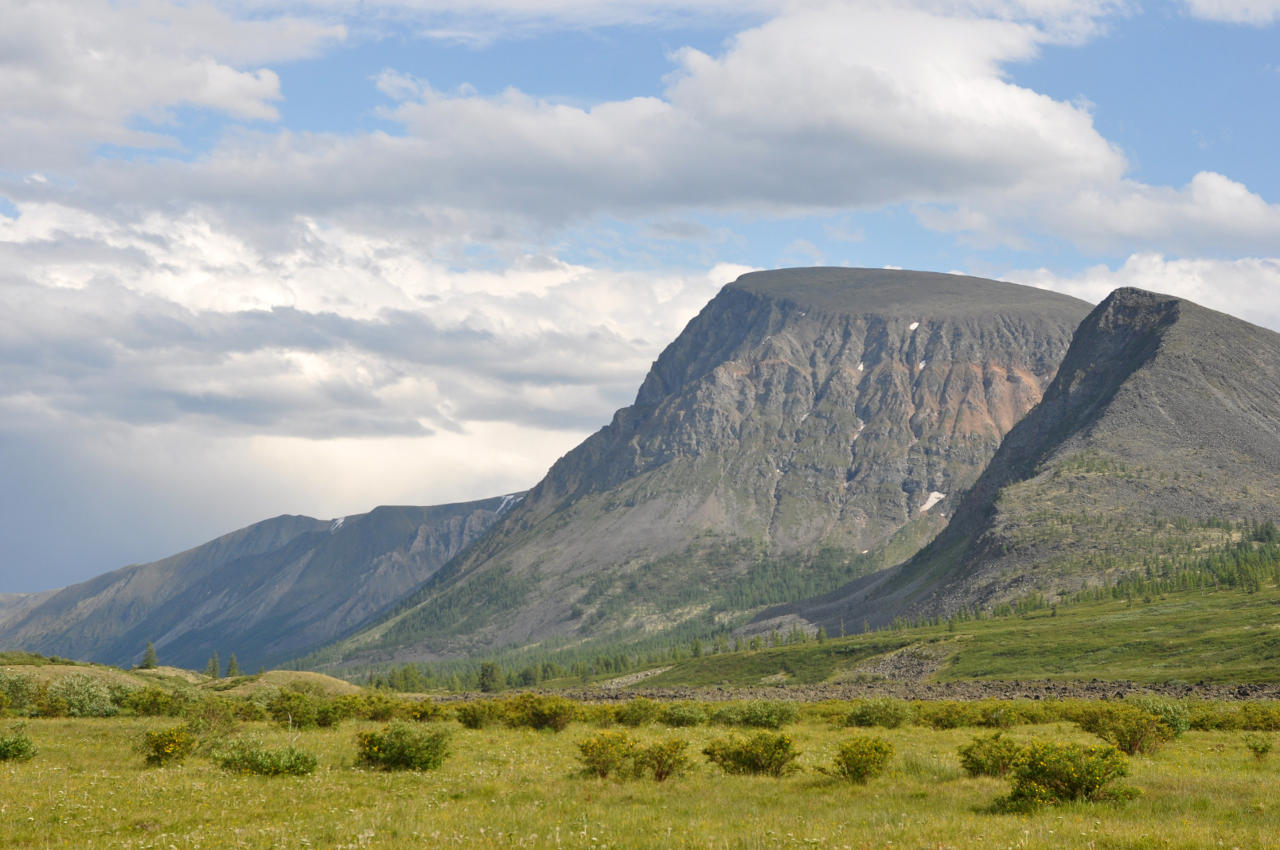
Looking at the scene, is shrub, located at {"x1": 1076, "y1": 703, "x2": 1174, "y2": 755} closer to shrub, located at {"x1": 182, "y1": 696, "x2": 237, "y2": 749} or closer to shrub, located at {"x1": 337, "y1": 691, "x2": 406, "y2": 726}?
shrub, located at {"x1": 182, "y1": 696, "x2": 237, "y2": 749}

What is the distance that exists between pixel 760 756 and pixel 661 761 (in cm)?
433

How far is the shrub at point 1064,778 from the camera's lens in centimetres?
2833

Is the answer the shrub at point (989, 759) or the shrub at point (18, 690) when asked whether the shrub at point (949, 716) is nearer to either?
the shrub at point (989, 759)

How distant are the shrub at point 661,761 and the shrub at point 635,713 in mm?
25211

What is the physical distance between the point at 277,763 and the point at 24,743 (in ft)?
39.3

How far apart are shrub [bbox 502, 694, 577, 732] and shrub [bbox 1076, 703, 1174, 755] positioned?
92.1 ft

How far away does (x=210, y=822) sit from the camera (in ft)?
90.4

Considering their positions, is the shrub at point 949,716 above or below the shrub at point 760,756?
below

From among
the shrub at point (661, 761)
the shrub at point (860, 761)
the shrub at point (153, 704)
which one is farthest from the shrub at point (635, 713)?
the shrub at point (153, 704)

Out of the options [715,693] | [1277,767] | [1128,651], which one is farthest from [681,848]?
[1128,651]

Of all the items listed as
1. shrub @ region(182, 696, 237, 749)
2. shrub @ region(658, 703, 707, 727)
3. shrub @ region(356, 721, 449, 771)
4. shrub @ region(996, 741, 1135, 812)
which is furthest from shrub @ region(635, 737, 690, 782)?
shrub @ region(658, 703, 707, 727)

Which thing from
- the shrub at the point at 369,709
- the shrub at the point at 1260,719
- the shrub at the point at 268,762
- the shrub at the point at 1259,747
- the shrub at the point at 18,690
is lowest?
the shrub at the point at 1260,719

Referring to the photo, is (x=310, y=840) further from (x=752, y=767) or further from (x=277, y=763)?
(x=752, y=767)

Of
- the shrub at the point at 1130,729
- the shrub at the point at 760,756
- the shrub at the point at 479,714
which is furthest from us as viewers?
the shrub at the point at 479,714
